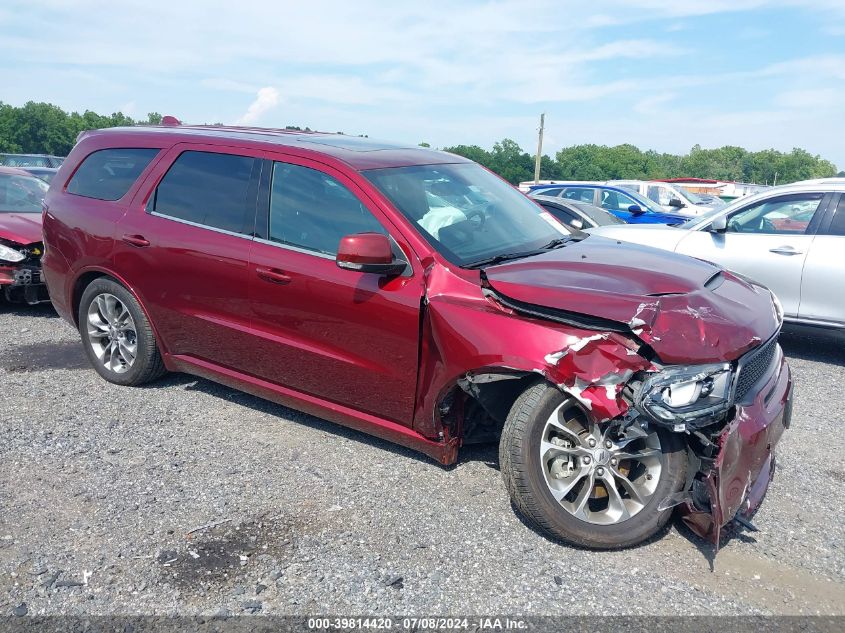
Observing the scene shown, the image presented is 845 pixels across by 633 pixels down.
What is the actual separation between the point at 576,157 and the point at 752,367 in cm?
8941

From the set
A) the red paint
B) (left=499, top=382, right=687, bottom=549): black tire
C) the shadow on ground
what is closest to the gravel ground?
(left=499, top=382, right=687, bottom=549): black tire

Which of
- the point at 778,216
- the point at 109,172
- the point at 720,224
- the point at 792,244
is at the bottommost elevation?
the point at 792,244

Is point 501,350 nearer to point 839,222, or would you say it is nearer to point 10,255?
point 839,222

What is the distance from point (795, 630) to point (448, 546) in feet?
4.69

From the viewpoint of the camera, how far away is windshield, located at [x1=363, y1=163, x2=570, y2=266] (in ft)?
12.6

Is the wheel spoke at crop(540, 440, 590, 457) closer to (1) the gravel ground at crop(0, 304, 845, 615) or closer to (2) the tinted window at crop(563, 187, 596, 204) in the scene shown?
(1) the gravel ground at crop(0, 304, 845, 615)

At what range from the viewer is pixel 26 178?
902 centimetres

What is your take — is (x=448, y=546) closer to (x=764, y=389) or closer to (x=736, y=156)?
(x=764, y=389)

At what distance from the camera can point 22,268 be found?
7.23 m

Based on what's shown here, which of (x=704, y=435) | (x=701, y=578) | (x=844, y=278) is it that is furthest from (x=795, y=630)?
(x=844, y=278)

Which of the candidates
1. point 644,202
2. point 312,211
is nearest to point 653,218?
point 644,202

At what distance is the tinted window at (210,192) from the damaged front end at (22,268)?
126 inches

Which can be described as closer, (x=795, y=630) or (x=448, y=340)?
(x=795, y=630)

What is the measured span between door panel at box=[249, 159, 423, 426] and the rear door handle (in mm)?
1003
